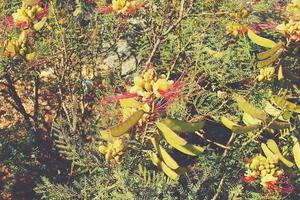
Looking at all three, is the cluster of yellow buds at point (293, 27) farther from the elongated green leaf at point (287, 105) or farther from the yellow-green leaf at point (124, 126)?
the yellow-green leaf at point (124, 126)

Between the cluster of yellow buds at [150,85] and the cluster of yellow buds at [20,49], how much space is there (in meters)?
1.10

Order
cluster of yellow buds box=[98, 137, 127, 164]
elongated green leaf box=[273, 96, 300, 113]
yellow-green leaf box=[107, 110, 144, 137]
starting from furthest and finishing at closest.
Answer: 1. elongated green leaf box=[273, 96, 300, 113]
2. cluster of yellow buds box=[98, 137, 127, 164]
3. yellow-green leaf box=[107, 110, 144, 137]

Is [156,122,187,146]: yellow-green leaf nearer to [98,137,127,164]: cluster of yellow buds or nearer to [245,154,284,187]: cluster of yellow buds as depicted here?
[98,137,127,164]: cluster of yellow buds

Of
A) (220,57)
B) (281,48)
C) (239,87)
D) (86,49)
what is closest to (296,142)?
(281,48)

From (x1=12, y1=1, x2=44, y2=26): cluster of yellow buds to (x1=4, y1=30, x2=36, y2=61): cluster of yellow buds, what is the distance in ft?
0.47

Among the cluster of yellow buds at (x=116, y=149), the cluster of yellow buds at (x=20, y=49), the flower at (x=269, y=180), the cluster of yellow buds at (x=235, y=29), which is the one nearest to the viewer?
the cluster of yellow buds at (x=116, y=149)

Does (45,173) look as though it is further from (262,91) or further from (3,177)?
(262,91)

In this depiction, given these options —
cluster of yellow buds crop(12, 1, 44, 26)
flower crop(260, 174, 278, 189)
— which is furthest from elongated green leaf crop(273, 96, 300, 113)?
cluster of yellow buds crop(12, 1, 44, 26)

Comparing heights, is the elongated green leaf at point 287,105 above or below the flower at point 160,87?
below

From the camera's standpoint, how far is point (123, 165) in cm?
236

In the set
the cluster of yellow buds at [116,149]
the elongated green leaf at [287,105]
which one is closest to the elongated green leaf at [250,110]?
the elongated green leaf at [287,105]

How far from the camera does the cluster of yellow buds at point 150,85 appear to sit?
1960 mm

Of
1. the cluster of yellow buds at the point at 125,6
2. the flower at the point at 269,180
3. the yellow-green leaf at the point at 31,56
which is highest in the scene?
the cluster of yellow buds at the point at 125,6

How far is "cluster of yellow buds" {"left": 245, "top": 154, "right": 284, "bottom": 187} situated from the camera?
270 centimetres
